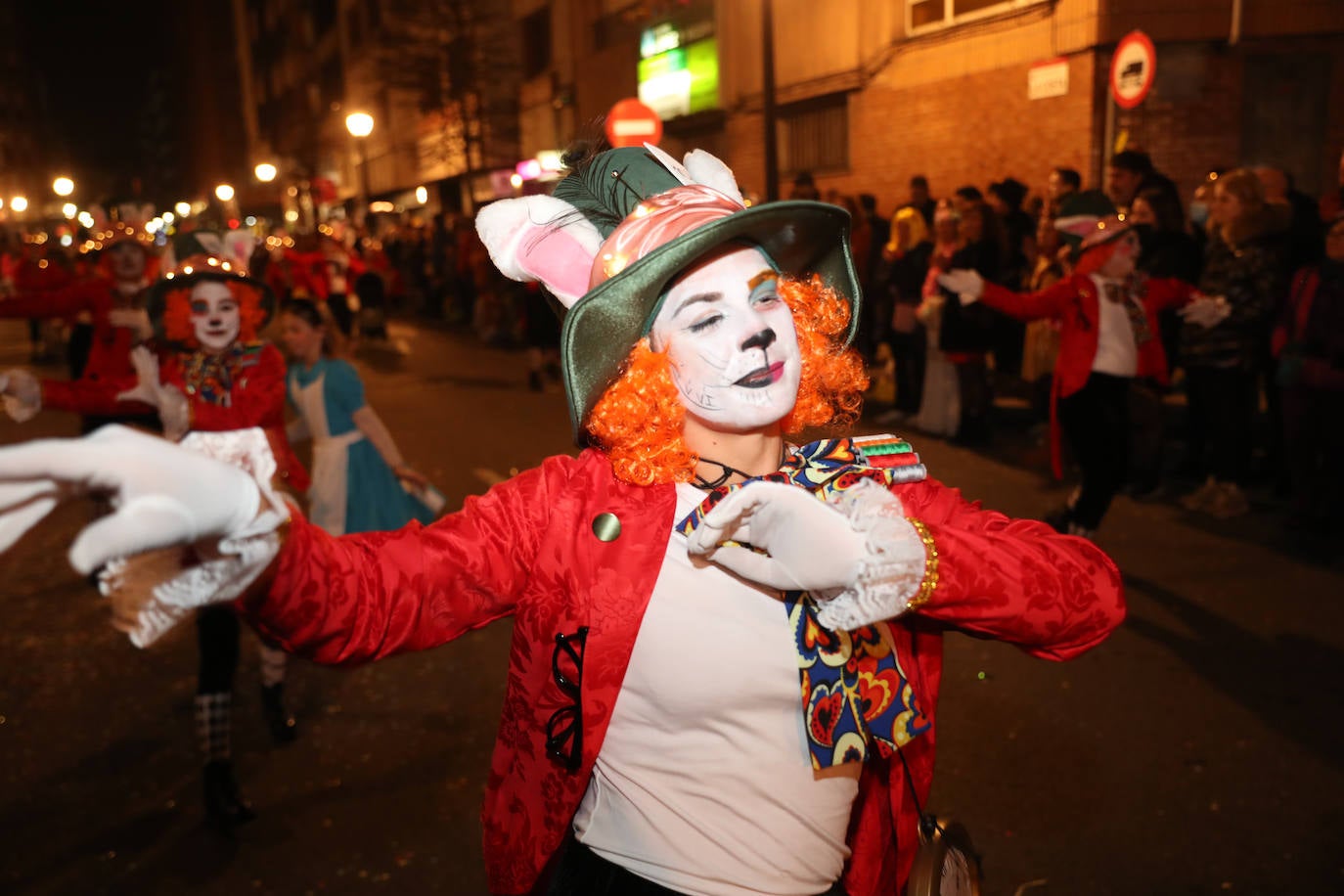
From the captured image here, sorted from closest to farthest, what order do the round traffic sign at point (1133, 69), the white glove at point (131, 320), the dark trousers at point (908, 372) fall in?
the white glove at point (131, 320), the round traffic sign at point (1133, 69), the dark trousers at point (908, 372)

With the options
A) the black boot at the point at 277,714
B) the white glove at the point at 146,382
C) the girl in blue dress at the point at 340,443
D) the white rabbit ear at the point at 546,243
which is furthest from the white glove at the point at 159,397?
the white rabbit ear at the point at 546,243

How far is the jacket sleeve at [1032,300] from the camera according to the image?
16.4 ft

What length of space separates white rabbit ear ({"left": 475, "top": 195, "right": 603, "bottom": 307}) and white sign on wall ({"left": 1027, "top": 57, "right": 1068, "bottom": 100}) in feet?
35.5

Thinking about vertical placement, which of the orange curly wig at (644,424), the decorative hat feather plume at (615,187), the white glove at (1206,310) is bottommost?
the white glove at (1206,310)

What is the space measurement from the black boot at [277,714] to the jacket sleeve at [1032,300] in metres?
3.48

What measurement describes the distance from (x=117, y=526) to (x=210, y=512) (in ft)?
0.44

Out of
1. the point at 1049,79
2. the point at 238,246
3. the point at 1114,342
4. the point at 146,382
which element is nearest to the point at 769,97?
the point at 1049,79

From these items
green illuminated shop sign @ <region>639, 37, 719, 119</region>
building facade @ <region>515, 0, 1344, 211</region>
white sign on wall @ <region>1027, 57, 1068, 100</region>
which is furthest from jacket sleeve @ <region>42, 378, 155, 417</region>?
green illuminated shop sign @ <region>639, 37, 719, 119</region>

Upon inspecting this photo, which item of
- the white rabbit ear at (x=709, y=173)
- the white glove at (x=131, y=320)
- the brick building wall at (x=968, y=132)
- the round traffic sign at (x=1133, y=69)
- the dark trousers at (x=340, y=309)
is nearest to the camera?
the white rabbit ear at (x=709, y=173)

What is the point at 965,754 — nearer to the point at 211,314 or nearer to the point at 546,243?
the point at 546,243

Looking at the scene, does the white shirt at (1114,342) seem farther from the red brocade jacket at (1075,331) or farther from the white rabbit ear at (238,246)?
the white rabbit ear at (238,246)

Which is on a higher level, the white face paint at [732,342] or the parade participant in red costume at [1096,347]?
the white face paint at [732,342]

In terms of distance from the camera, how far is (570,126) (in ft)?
83.3

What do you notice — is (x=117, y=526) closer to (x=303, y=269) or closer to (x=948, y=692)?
(x=948, y=692)
